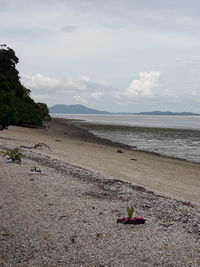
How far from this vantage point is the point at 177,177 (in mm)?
17625

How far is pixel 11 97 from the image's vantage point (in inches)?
958

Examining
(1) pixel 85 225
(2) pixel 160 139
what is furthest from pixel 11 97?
(2) pixel 160 139

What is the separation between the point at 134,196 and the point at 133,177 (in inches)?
226

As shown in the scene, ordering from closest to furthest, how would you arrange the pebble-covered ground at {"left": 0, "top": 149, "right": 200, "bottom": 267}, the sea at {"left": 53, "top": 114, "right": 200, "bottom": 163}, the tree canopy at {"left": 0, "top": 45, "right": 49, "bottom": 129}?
the pebble-covered ground at {"left": 0, "top": 149, "right": 200, "bottom": 267} < the tree canopy at {"left": 0, "top": 45, "right": 49, "bottom": 129} < the sea at {"left": 53, "top": 114, "right": 200, "bottom": 163}

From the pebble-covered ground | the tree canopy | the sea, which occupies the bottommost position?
the sea

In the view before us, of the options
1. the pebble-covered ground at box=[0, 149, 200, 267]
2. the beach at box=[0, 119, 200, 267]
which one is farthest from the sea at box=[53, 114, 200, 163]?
the pebble-covered ground at box=[0, 149, 200, 267]

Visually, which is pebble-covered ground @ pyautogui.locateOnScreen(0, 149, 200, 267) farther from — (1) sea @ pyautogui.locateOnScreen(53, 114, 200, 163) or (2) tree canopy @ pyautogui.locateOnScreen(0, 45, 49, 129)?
(1) sea @ pyautogui.locateOnScreen(53, 114, 200, 163)

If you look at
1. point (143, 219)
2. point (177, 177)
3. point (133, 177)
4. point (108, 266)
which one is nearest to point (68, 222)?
point (143, 219)

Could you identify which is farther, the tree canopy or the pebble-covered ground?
the tree canopy

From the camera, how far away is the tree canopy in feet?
74.1

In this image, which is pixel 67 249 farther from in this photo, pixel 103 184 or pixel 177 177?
pixel 177 177

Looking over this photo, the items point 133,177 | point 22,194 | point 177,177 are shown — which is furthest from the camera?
point 177,177

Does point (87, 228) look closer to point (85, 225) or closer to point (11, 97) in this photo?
point (85, 225)

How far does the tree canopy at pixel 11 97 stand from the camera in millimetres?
22594
